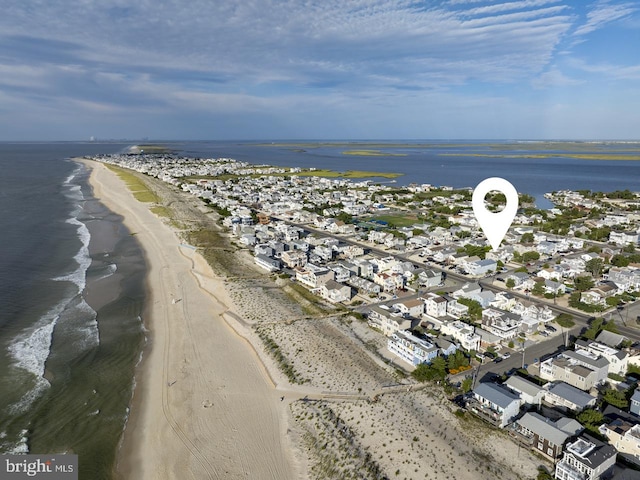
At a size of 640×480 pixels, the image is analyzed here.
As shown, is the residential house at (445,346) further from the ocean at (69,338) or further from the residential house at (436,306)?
the ocean at (69,338)

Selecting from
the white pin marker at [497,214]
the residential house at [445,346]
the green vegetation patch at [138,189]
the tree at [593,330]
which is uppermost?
the white pin marker at [497,214]

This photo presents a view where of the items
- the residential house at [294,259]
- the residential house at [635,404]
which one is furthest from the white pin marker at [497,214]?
the residential house at [294,259]

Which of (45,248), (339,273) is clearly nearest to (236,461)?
(339,273)

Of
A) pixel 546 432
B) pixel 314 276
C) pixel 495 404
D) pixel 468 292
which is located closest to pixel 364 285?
pixel 314 276

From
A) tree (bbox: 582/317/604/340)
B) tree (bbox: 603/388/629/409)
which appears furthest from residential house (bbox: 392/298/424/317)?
tree (bbox: 603/388/629/409)

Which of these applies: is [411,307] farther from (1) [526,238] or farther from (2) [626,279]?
(1) [526,238]

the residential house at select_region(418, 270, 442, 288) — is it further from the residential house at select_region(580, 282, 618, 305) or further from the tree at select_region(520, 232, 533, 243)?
the tree at select_region(520, 232, 533, 243)

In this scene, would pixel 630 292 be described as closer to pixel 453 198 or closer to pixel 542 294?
pixel 542 294
